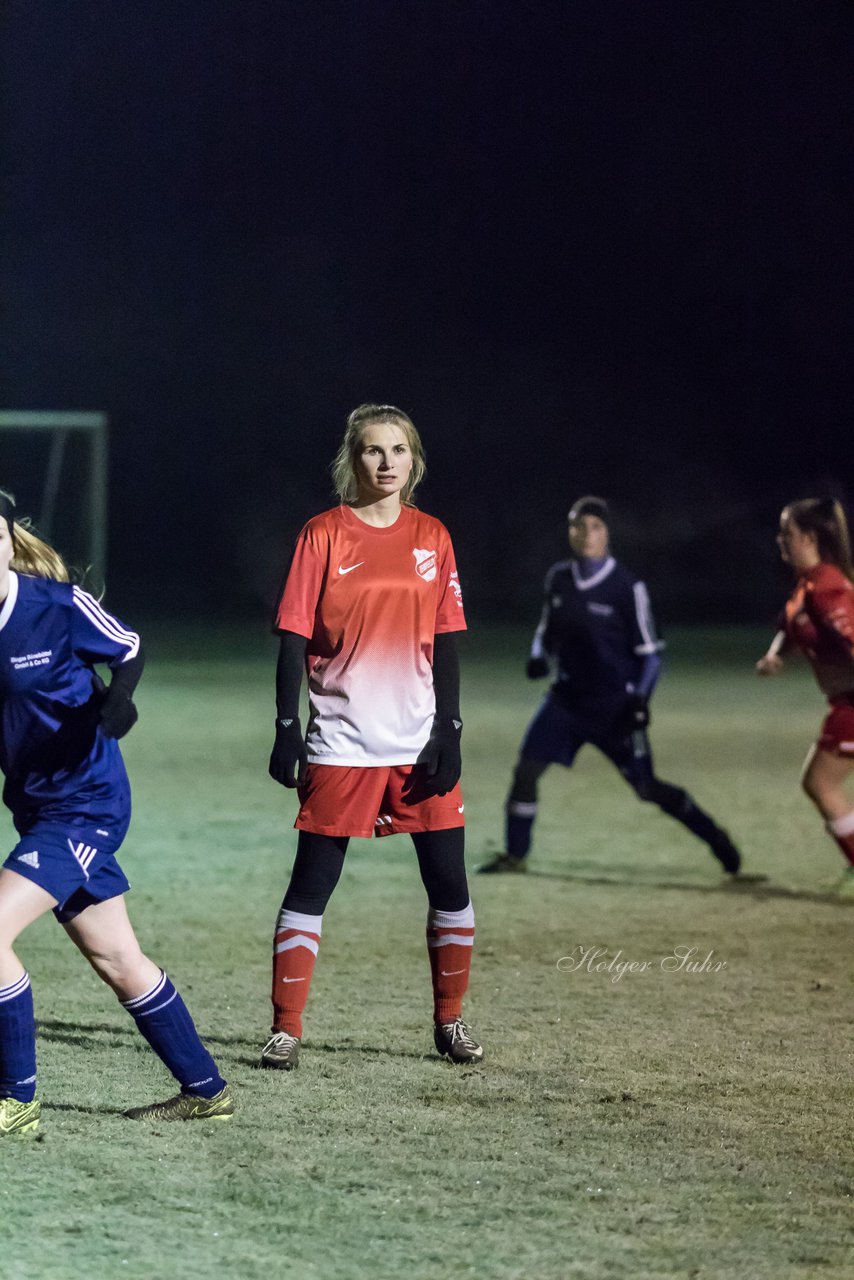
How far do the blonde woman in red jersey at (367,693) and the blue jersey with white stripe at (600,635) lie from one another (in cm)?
344

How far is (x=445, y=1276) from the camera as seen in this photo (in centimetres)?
330

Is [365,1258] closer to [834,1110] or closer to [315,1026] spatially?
[834,1110]

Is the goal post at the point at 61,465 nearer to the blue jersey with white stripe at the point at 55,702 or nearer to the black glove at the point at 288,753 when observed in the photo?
the black glove at the point at 288,753

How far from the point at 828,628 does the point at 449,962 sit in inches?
134

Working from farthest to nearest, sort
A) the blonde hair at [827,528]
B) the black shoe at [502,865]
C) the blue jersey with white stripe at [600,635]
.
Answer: the black shoe at [502,865] → the blue jersey with white stripe at [600,635] → the blonde hair at [827,528]

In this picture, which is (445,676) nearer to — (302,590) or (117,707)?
(302,590)

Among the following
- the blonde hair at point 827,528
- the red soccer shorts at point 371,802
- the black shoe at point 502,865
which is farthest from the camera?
the black shoe at point 502,865

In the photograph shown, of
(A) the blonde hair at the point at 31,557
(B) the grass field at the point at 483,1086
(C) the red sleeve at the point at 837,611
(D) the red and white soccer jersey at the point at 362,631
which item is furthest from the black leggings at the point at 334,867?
(C) the red sleeve at the point at 837,611

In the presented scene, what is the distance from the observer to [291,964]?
4977mm

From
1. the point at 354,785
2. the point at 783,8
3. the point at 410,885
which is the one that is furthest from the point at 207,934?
the point at 783,8

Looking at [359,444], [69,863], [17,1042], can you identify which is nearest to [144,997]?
[17,1042]

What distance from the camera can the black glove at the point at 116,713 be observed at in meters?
4.02

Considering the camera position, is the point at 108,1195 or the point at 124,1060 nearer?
the point at 108,1195

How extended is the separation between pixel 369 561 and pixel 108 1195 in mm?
1989
